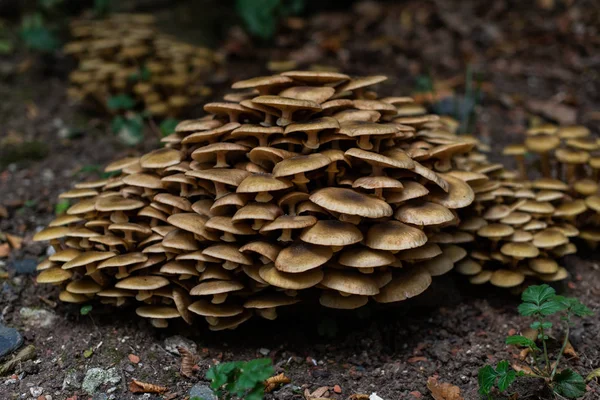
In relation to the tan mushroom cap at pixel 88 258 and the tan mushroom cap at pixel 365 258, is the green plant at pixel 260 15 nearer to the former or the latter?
the tan mushroom cap at pixel 88 258

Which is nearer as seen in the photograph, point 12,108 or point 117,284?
point 117,284

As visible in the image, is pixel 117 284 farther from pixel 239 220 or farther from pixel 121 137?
pixel 121 137

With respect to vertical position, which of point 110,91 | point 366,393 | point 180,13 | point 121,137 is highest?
point 180,13

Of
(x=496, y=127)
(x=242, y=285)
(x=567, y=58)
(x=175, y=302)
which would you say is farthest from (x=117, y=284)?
(x=567, y=58)

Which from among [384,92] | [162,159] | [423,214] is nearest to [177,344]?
[162,159]

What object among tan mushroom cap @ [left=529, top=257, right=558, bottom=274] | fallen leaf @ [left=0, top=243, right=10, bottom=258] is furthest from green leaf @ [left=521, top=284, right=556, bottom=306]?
fallen leaf @ [left=0, top=243, right=10, bottom=258]

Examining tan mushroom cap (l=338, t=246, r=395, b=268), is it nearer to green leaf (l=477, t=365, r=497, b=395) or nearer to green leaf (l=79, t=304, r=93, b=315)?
green leaf (l=477, t=365, r=497, b=395)

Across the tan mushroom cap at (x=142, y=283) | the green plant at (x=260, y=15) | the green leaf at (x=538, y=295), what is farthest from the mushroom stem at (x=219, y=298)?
the green plant at (x=260, y=15)
